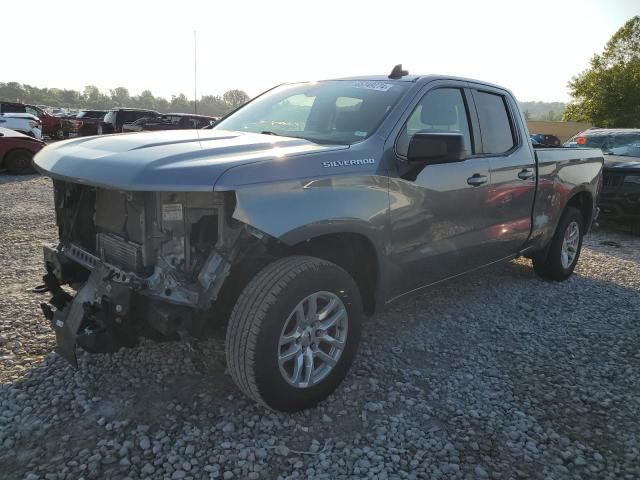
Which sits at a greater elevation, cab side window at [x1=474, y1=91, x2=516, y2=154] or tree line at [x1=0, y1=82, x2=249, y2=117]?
tree line at [x1=0, y1=82, x2=249, y2=117]

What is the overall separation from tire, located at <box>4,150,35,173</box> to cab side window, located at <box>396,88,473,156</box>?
1157cm

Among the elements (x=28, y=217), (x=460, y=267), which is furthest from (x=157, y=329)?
(x=28, y=217)

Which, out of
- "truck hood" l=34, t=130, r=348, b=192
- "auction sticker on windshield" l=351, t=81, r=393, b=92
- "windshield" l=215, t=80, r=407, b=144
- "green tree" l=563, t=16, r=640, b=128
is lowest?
"truck hood" l=34, t=130, r=348, b=192

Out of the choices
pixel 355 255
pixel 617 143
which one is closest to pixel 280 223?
pixel 355 255

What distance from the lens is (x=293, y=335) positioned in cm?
270

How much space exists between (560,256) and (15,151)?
12149 mm

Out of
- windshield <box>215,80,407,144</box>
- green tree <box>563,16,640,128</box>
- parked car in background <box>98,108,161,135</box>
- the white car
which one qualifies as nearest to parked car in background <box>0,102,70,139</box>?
the white car

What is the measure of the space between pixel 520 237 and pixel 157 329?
3.28 m

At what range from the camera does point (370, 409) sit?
288cm

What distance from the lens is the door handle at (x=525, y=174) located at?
4.25 meters

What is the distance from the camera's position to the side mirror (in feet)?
9.62

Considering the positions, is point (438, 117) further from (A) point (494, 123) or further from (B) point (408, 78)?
(A) point (494, 123)

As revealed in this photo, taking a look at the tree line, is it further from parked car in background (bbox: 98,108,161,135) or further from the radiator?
the radiator

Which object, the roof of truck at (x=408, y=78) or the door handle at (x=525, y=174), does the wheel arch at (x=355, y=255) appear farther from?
the door handle at (x=525, y=174)
